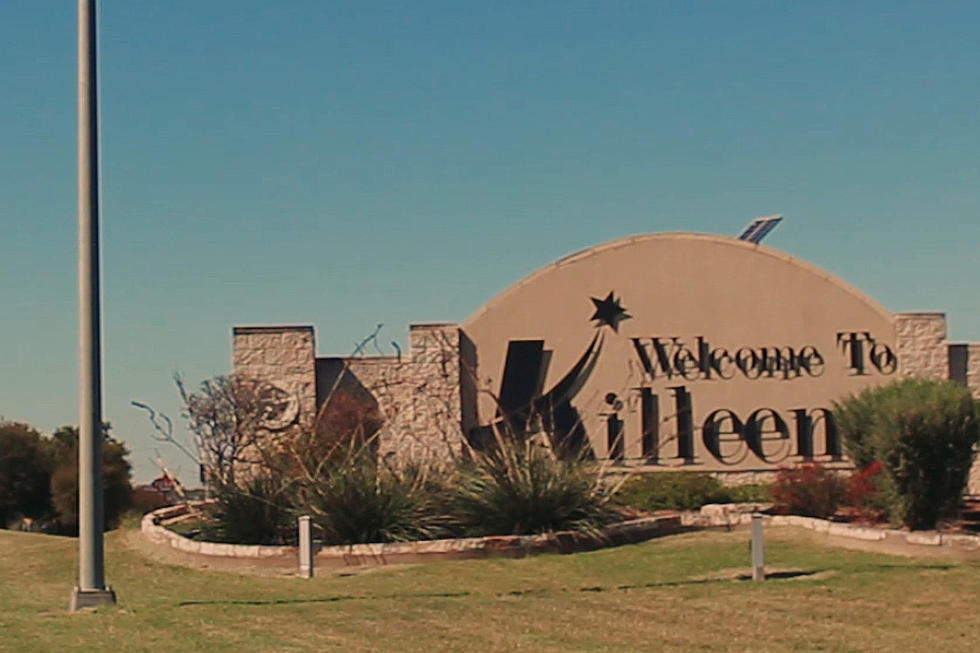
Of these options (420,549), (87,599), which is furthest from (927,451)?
(87,599)

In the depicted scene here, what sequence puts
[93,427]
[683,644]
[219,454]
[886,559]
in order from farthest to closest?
[219,454] < [886,559] < [93,427] < [683,644]

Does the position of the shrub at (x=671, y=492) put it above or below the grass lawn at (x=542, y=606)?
above

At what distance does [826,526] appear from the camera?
803 inches

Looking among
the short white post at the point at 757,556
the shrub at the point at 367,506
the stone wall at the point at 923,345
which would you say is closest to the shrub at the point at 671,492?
the shrub at the point at 367,506

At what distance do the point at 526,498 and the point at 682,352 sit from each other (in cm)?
1246

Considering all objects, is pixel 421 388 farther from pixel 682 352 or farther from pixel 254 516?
pixel 254 516

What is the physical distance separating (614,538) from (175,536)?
21.0 ft

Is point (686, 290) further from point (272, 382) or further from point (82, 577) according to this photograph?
point (82, 577)

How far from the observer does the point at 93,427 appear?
13359 mm

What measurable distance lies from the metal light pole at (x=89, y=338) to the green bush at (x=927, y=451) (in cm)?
1071

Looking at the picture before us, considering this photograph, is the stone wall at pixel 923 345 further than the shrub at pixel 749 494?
Yes

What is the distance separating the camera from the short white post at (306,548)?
17875mm

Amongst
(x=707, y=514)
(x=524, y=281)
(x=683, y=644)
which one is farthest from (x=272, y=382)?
(x=683, y=644)

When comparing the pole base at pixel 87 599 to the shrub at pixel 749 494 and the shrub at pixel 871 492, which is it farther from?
the shrub at pixel 749 494
